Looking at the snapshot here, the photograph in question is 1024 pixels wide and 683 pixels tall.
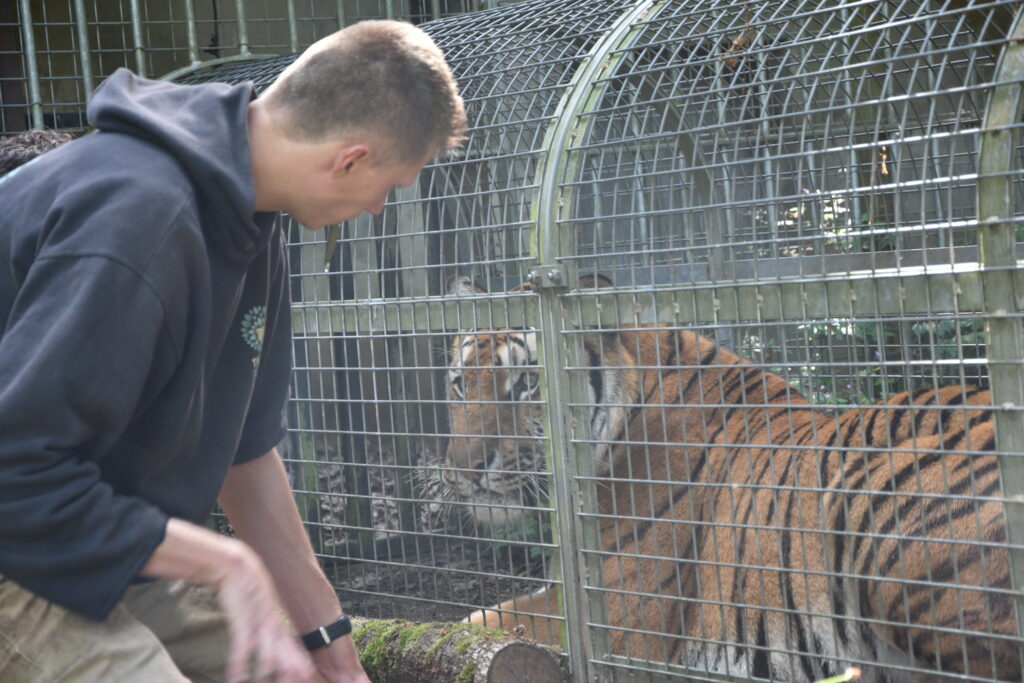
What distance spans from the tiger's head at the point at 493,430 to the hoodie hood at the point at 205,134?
6.48 ft

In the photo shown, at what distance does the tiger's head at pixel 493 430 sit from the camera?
3.77 metres

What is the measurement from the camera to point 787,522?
12.0 feet

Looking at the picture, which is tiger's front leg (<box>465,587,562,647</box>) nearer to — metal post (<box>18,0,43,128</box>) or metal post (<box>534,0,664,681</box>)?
metal post (<box>534,0,664,681</box>)

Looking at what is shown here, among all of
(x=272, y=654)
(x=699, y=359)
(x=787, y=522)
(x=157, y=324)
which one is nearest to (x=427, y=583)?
(x=787, y=522)

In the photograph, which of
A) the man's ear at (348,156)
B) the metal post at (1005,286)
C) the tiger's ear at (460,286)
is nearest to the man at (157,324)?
the man's ear at (348,156)

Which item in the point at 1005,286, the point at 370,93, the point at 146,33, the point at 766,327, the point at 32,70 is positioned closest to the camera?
the point at 370,93

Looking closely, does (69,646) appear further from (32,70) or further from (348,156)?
(32,70)

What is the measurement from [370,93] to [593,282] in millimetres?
2011

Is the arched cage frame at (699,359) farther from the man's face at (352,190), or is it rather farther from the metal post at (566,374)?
the man's face at (352,190)

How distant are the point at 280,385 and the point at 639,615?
77.6 inches

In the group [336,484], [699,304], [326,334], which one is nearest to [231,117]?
[699,304]

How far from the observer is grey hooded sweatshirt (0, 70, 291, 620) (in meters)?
1.38

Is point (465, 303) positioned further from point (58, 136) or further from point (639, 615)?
point (58, 136)

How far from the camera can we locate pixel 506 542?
145 inches
